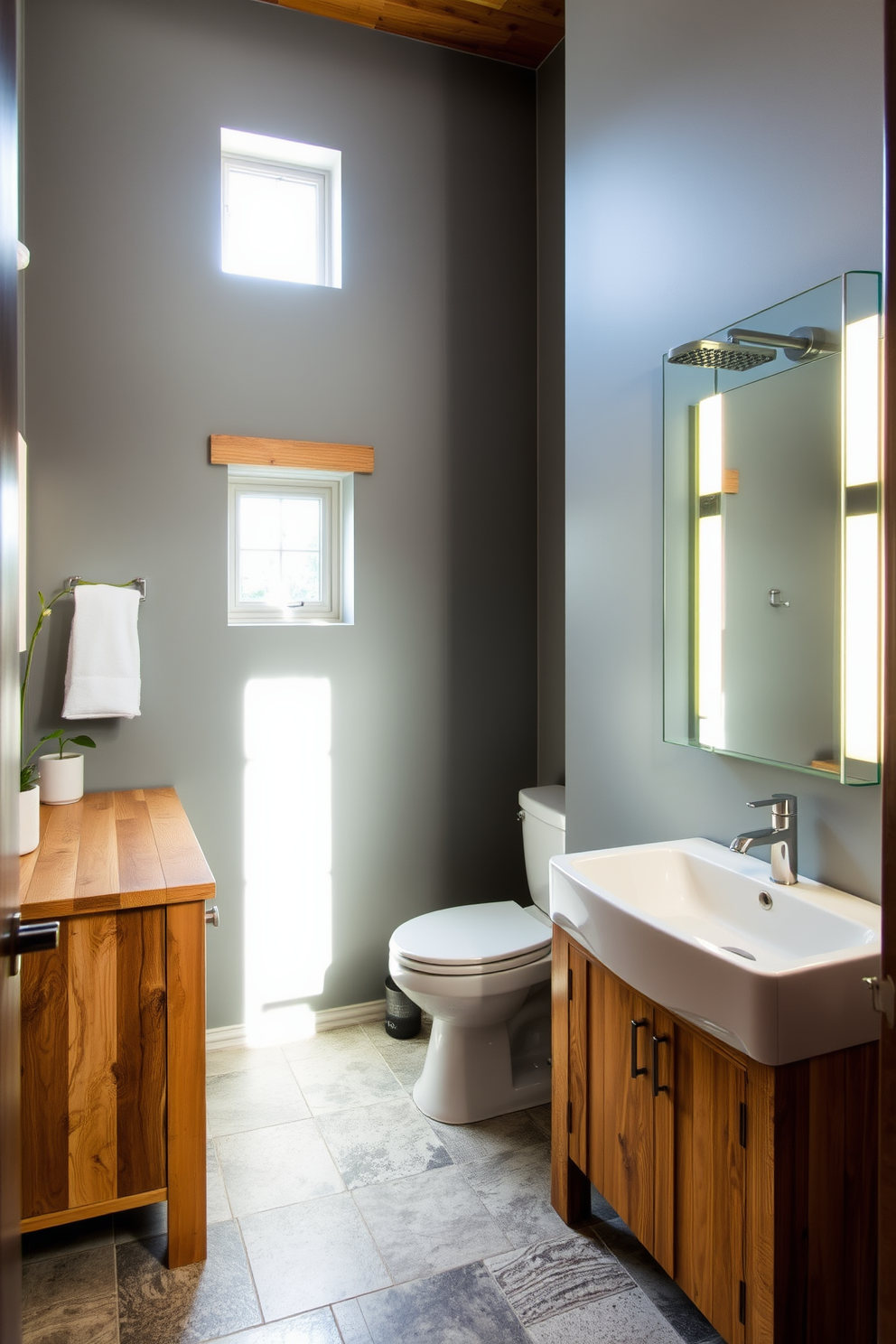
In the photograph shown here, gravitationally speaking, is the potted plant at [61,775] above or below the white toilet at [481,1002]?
above

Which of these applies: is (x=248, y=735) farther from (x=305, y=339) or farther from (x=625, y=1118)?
(x=625, y=1118)

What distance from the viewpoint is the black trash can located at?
2.70 meters

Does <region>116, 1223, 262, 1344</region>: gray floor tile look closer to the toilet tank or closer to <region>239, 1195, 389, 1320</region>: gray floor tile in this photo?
<region>239, 1195, 389, 1320</region>: gray floor tile

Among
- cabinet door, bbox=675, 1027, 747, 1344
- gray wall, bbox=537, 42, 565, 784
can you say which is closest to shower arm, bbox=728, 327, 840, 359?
cabinet door, bbox=675, 1027, 747, 1344

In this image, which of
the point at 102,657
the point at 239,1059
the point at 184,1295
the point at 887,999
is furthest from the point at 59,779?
the point at 887,999

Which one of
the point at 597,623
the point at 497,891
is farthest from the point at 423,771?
the point at 597,623

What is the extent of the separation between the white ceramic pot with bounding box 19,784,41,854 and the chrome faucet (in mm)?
1420

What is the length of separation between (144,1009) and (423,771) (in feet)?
4.38

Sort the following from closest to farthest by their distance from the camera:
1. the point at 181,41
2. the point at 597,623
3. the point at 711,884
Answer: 1. the point at 711,884
2. the point at 597,623
3. the point at 181,41

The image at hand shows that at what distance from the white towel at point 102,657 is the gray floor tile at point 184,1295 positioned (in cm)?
126

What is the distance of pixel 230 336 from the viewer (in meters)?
2.57

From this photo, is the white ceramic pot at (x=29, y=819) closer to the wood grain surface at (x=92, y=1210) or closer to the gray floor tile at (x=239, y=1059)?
the wood grain surface at (x=92, y=1210)

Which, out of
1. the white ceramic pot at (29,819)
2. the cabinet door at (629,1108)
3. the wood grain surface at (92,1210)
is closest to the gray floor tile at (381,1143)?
the wood grain surface at (92,1210)

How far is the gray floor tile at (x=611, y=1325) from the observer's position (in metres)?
1.53
